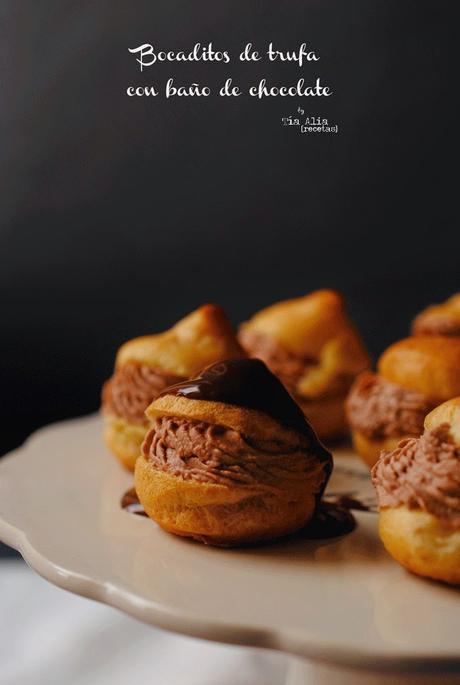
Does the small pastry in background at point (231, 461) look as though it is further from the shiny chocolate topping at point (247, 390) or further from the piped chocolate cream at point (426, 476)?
the piped chocolate cream at point (426, 476)

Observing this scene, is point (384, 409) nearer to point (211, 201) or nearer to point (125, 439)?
point (125, 439)

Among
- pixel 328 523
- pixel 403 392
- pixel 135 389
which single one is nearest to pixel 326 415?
pixel 403 392

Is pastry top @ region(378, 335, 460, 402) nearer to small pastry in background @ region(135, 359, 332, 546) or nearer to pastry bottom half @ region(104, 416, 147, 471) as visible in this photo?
small pastry in background @ region(135, 359, 332, 546)

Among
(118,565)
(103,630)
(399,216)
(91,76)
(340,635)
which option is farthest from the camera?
(399,216)

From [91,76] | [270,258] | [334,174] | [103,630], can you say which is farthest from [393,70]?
[103,630]

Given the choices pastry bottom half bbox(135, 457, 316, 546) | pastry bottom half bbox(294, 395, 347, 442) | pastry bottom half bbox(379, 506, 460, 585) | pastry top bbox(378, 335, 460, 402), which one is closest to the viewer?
pastry bottom half bbox(379, 506, 460, 585)

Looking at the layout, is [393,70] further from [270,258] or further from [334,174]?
[270,258]

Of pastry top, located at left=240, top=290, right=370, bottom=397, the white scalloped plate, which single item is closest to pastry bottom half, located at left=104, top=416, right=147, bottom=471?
the white scalloped plate
